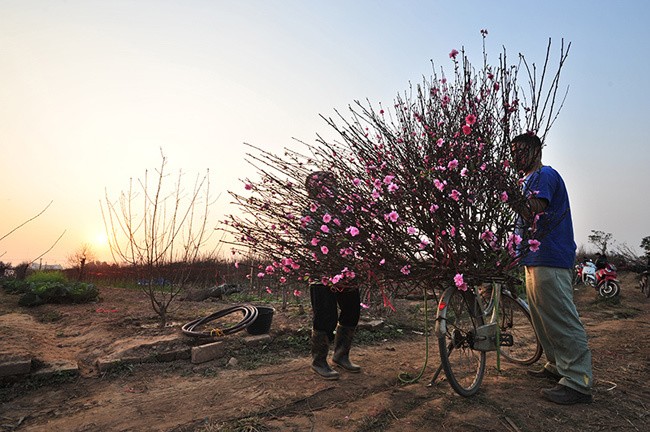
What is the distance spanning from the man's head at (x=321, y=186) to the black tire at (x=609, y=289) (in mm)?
10121

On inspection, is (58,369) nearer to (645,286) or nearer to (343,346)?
(343,346)

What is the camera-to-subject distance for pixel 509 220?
8.60 feet

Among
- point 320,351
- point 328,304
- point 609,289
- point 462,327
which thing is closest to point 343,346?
point 320,351

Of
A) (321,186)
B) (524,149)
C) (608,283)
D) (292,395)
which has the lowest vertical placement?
(292,395)

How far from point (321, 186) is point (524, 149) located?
1.47 meters

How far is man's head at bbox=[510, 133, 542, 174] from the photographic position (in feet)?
8.61

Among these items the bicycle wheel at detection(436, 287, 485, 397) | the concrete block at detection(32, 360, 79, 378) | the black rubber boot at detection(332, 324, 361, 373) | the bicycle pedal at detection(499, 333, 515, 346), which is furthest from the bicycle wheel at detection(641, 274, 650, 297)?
the concrete block at detection(32, 360, 79, 378)

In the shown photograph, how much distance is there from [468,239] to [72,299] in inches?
386

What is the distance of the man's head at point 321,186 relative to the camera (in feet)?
9.08

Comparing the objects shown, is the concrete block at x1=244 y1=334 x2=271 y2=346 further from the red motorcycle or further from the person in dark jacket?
the red motorcycle

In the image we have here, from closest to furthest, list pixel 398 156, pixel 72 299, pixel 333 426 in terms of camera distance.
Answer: pixel 333 426
pixel 398 156
pixel 72 299

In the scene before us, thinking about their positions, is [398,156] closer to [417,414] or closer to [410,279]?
[410,279]

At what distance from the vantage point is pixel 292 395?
292cm

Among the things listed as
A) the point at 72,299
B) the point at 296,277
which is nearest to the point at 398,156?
the point at 296,277
